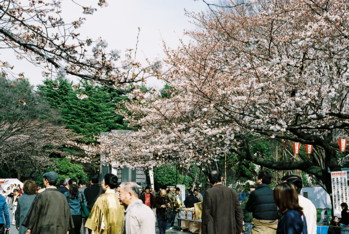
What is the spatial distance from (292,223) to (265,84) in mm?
7700

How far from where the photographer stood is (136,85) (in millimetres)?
6242

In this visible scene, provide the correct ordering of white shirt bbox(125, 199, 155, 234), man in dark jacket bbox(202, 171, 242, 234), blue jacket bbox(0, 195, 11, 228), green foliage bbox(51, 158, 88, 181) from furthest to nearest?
1. green foliage bbox(51, 158, 88, 181)
2. blue jacket bbox(0, 195, 11, 228)
3. man in dark jacket bbox(202, 171, 242, 234)
4. white shirt bbox(125, 199, 155, 234)

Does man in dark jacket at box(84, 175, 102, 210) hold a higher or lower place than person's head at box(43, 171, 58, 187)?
lower

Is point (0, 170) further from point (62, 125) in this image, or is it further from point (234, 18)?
point (234, 18)

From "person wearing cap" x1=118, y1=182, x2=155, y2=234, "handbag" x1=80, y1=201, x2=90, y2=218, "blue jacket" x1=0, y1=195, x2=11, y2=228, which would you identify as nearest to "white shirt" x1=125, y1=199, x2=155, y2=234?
"person wearing cap" x1=118, y1=182, x2=155, y2=234

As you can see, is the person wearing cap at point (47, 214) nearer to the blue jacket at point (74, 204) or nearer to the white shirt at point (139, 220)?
the white shirt at point (139, 220)

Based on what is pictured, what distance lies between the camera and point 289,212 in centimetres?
405

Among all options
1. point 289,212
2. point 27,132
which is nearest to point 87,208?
point 289,212

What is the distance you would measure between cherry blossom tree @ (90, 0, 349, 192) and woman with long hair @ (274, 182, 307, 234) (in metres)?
3.37

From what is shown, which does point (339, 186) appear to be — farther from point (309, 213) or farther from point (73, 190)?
point (309, 213)

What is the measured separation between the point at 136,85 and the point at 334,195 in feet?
25.0

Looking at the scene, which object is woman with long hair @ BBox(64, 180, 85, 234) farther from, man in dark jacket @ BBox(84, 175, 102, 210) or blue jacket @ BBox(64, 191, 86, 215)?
man in dark jacket @ BBox(84, 175, 102, 210)

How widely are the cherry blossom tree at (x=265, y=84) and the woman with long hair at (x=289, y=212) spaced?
3367 millimetres

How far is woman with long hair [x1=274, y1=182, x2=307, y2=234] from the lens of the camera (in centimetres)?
399
